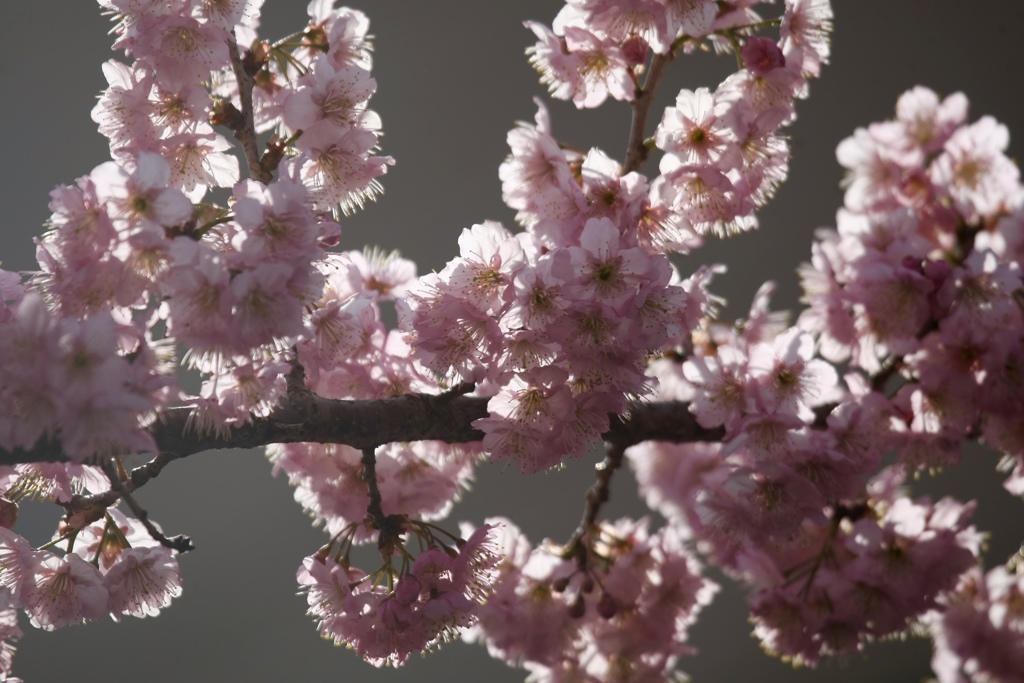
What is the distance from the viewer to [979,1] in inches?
74.4

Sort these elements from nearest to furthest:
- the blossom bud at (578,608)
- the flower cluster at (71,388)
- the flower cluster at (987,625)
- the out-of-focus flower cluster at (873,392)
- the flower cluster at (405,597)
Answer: the flower cluster at (71,388) → the flower cluster at (405,597) → the out-of-focus flower cluster at (873,392) → the blossom bud at (578,608) → the flower cluster at (987,625)

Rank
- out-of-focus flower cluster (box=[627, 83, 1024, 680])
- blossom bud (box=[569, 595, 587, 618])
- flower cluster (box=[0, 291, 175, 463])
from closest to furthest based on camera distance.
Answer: flower cluster (box=[0, 291, 175, 463]) < out-of-focus flower cluster (box=[627, 83, 1024, 680]) < blossom bud (box=[569, 595, 587, 618])

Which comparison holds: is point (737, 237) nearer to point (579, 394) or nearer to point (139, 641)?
point (579, 394)

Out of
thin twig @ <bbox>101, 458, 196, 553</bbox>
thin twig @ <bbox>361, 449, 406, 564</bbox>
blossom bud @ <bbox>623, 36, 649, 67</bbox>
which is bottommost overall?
thin twig @ <bbox>101, 458, 196, 553</bbox>

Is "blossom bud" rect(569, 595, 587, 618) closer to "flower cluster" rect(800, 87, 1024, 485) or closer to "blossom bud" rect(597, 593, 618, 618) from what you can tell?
"blossom bud" rect(597, 593, 618, 618)

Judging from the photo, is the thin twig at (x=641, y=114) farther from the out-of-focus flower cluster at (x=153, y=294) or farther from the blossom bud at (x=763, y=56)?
the out-of-focus flower cluster at (x=153, y=294)

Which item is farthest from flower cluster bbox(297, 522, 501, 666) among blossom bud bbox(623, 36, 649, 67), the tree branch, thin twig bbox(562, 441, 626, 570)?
blossom bud bbox(623, 36, 649, 67)

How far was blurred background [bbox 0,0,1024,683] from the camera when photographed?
161 centimetres

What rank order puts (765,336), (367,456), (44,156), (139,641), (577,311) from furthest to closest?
1. (139,641)
2. (44,156)
3. (765,336)
4. (367,456)
5. (577,311)

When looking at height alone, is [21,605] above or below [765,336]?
below

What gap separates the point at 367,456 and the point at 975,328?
2.16 feet

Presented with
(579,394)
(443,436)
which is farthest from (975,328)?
(443,436)

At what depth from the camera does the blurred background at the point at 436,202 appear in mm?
1614

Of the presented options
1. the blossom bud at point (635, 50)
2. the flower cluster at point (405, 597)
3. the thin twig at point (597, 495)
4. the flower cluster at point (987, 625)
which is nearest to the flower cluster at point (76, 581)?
the flower cluster at point (405, 597)
